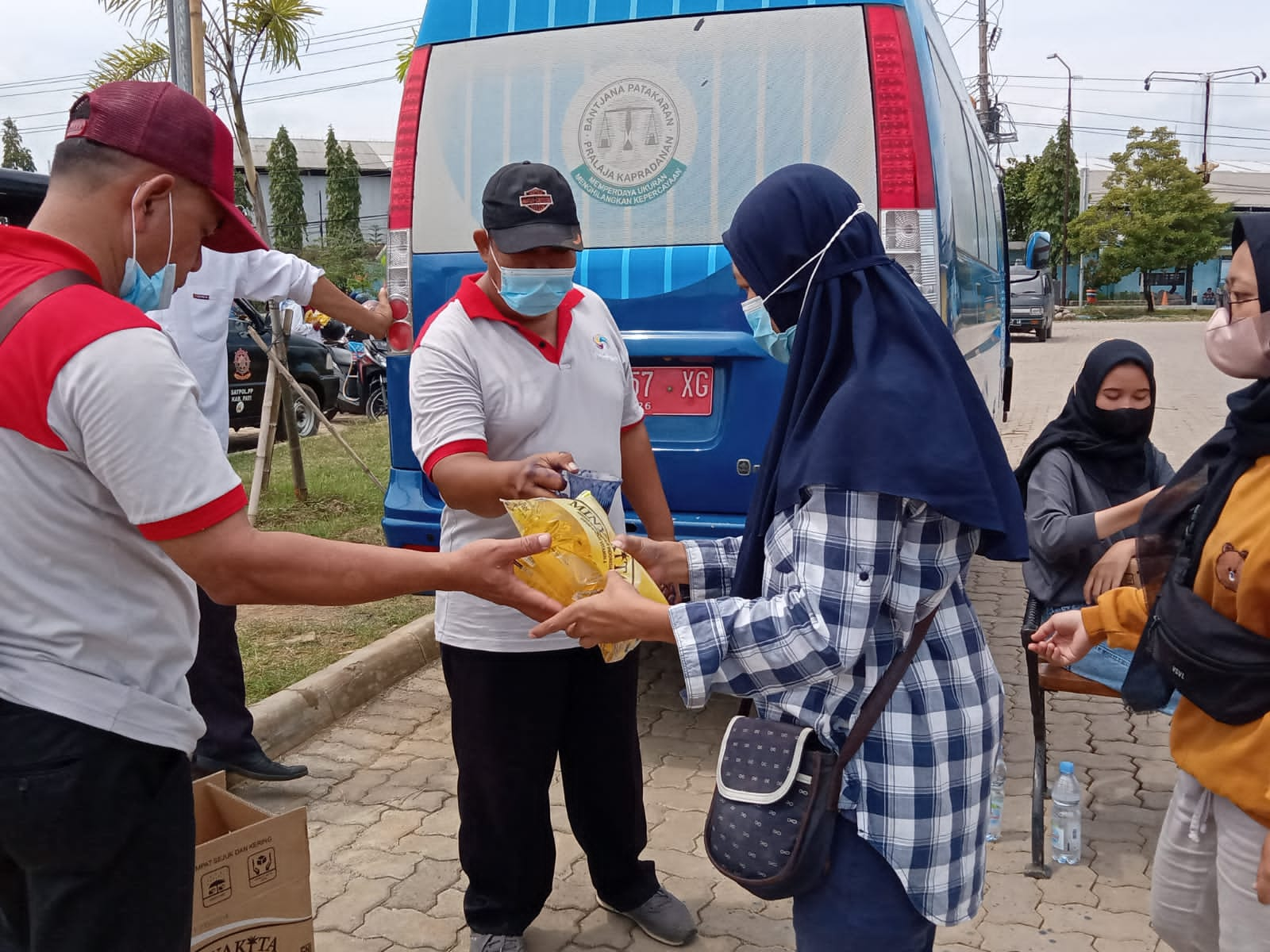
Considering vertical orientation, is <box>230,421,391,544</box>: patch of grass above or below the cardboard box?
below

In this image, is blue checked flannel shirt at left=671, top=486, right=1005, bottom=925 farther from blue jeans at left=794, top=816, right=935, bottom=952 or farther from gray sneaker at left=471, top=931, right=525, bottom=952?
gray sneaker at left=471, top=931, right=525, bottom=952

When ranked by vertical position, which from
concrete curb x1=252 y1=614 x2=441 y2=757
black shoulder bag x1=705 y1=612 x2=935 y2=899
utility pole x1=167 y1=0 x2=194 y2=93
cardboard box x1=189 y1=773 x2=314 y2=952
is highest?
utility pole x1=167 y1=0 x2=194 y2=93

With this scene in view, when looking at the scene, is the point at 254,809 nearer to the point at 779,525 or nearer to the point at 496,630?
the point at 496,630

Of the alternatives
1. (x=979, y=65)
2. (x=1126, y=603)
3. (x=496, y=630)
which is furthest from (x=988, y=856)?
(x=979, y=65)

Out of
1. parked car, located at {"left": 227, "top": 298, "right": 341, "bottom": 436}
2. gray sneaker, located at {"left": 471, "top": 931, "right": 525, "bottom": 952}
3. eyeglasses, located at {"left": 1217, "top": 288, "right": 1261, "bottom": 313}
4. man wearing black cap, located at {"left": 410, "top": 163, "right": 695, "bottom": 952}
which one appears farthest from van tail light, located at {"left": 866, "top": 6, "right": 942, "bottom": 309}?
parked car, located at {"left": 227, "top": 298, "right": 341, "bottom": 436}

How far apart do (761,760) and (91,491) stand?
1159 mm

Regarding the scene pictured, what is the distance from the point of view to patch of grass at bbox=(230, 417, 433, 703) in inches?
198

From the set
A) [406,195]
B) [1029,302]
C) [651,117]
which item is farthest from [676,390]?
[1029,302]

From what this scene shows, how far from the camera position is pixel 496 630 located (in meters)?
2.75

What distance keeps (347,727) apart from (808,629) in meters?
3.31

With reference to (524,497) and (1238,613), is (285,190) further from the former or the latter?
(1238,613)

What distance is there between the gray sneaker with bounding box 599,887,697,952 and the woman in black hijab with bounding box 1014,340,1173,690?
1512 millimetres

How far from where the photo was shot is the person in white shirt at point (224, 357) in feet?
12.4

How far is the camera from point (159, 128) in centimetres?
171
